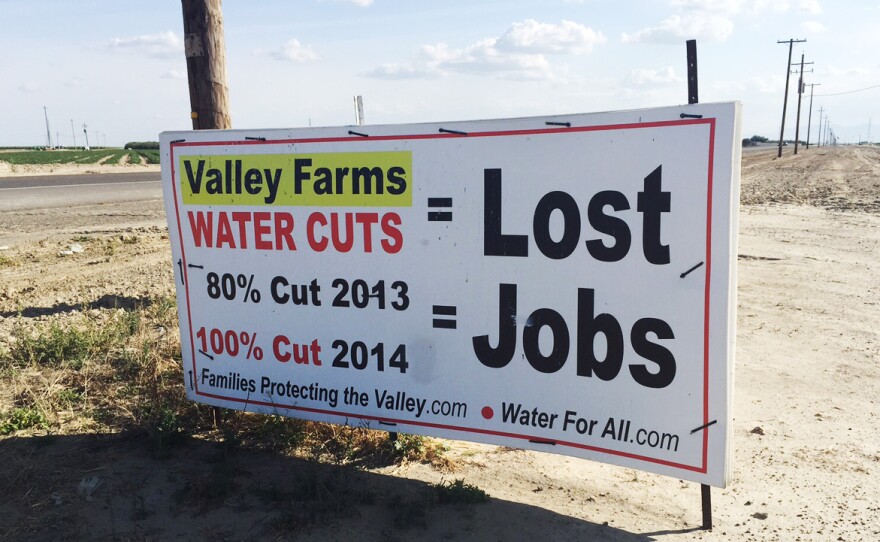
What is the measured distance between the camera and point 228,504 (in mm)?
3830

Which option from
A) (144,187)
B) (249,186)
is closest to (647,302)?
(249,186)

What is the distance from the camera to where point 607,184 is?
3482 millimetres

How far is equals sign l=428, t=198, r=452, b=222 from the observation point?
12.7 ft

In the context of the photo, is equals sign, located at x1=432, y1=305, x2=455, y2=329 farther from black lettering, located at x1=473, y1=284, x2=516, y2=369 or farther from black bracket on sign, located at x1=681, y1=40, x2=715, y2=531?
black bracket on sign, located at x1=681, y1=40, x2=715, y2=531

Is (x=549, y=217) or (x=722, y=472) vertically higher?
(x=549, y=217)

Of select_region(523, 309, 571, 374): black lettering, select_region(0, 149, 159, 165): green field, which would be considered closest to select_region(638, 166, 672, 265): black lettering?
select_region(523, 309, 571, 374): black lettering

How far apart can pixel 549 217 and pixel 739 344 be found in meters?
3.83

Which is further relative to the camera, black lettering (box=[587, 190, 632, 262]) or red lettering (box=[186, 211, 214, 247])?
red lettering (box=[186, 211, 214, 247])

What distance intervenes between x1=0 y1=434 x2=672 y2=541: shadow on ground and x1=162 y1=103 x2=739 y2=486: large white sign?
366 millimetres

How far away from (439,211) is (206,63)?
2.23m

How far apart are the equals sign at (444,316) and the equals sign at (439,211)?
0.49m

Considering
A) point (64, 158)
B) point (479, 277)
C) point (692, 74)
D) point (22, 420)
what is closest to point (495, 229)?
point (479, 277)

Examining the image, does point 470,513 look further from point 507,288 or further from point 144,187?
point 144,187

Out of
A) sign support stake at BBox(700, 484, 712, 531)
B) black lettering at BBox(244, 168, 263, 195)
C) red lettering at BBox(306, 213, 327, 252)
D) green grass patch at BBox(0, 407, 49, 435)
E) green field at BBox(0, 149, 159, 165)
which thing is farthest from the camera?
green field at BBox(0, 149, 159, 165)
